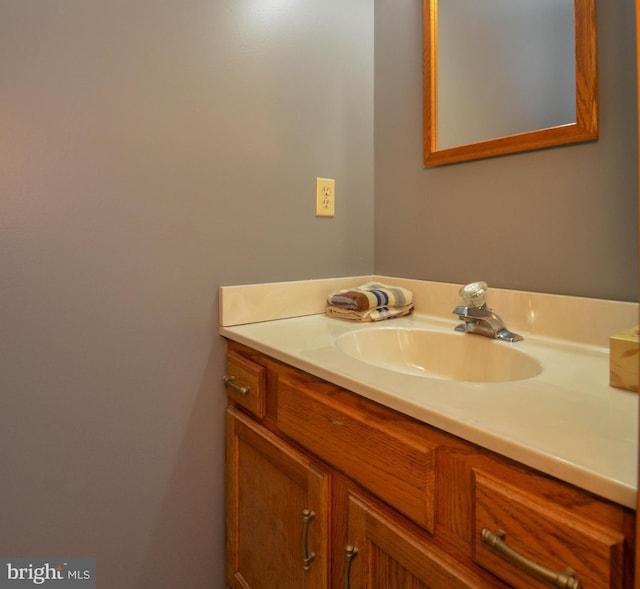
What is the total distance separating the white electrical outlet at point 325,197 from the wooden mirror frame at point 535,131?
0.29 m

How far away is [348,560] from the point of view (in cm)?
68

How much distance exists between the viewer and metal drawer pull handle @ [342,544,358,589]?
2.22ft

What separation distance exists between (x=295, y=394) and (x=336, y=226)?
0.66 m

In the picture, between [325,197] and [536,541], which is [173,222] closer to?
[325,197]

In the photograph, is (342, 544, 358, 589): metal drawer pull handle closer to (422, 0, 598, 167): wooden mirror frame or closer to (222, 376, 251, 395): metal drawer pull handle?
(222, 376, 251, 395): metal drawer pull handle

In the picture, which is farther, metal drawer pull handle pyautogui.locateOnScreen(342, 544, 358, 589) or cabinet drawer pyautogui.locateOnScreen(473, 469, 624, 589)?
metal drawer pull handle pyautogui.locateOnScreen(342, 544, 358, 589)

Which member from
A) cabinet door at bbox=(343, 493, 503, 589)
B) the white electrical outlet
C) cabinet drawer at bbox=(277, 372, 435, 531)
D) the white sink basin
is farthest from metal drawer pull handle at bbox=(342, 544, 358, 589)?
the white electrical outlet

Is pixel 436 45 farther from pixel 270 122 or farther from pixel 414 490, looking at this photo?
pixel 414 490

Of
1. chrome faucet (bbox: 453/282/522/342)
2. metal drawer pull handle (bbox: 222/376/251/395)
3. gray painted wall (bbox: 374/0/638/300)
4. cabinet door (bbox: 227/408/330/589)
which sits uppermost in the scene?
gray painted wall (bbox: 374/0/638/300)

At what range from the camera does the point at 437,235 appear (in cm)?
119

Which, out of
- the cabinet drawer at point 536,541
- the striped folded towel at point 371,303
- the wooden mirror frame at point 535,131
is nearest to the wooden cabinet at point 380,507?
the cabinet drawer at point 536,541

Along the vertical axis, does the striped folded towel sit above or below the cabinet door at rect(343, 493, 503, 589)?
above

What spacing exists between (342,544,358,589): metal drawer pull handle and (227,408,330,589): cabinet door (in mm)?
61

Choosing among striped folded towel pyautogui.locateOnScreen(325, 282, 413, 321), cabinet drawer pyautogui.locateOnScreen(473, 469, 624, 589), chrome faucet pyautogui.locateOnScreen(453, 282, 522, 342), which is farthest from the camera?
striped folded towel pyautogui.locateOnScreen(325, 282, 413, 321)
